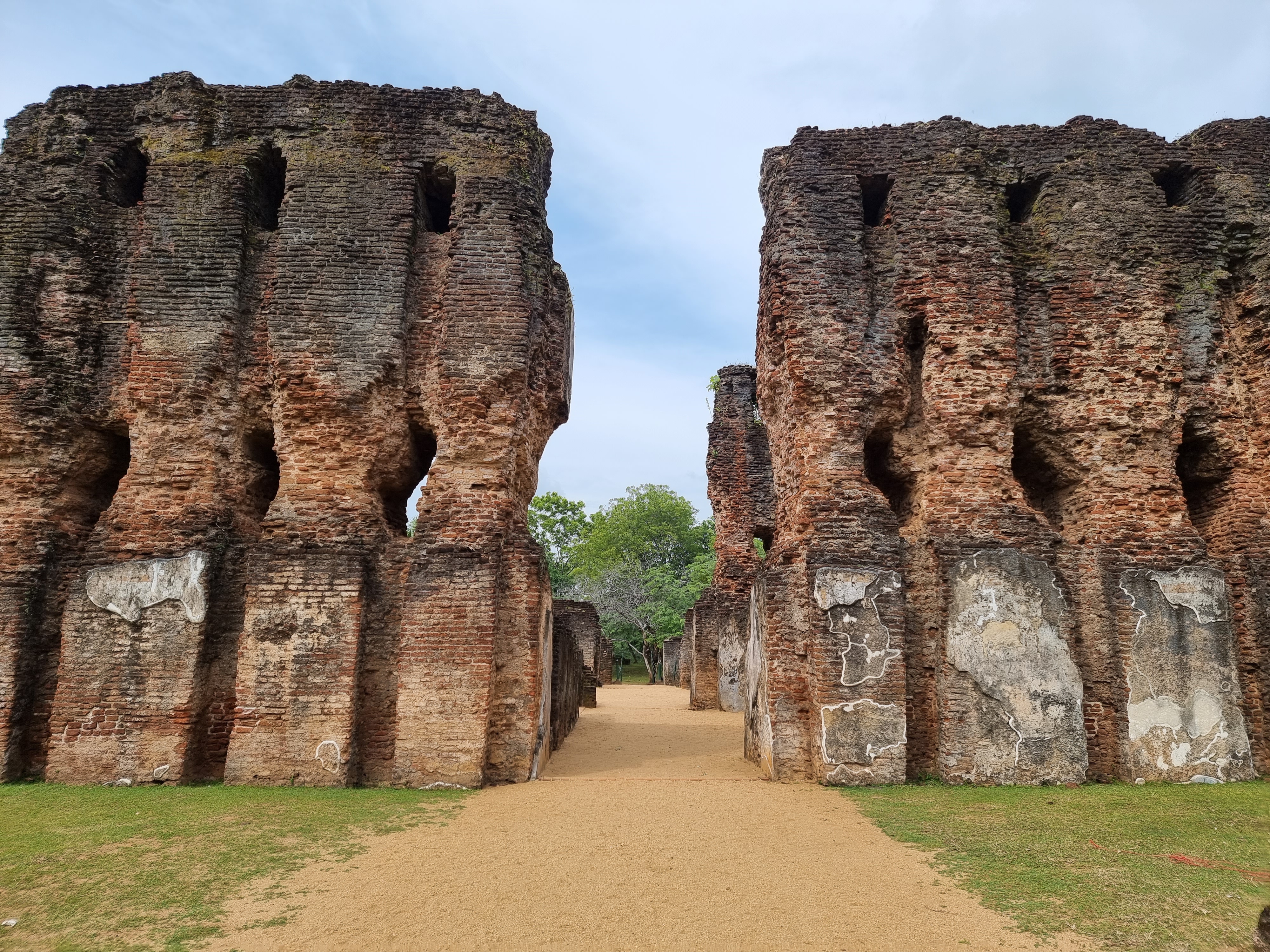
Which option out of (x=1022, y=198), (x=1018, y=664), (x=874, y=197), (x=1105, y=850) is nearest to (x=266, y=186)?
(x=874, y=197)

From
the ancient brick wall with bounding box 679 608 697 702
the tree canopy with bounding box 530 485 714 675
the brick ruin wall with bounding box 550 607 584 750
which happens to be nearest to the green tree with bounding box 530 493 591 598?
the tree canopy with bounding box 530 485 714 675

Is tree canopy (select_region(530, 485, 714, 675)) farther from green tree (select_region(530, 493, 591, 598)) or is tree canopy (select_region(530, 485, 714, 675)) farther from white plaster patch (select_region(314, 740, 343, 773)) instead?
white plaster patch (select_region(314, 740, 343, 773))

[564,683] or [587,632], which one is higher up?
[587,632]

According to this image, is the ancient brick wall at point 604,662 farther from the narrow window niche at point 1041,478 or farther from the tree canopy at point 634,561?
the narrow window niche at point 1041,478

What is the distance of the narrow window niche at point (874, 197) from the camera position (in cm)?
1049

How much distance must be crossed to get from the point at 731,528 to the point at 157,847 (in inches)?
611

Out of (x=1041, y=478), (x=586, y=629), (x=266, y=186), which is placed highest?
(x=266, y=186)

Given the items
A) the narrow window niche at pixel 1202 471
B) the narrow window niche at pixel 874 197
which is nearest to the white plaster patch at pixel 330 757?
the narrow window niche at pixel 874 197

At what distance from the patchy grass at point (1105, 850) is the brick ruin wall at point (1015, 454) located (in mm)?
665

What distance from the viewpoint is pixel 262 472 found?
958 centimetres

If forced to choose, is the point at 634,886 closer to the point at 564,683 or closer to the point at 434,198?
the point at 564,683

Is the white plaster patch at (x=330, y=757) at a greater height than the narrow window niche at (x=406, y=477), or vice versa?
the narrow window niche at (x=406, y=477)

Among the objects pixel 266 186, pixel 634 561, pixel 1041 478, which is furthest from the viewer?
pixel 634 561

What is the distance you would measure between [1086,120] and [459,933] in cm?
1251
